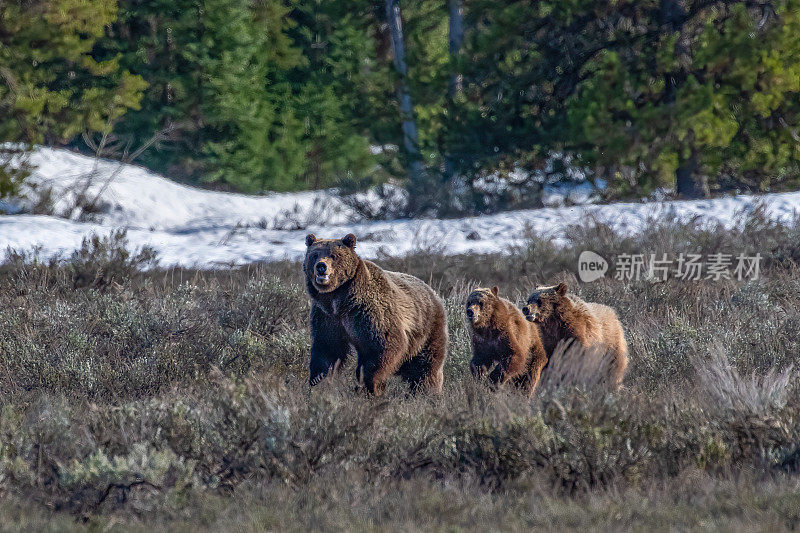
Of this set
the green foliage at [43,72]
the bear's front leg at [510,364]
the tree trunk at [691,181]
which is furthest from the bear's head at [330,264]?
the green foliage at [43,72]

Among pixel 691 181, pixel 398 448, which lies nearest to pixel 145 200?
pixel 691 181

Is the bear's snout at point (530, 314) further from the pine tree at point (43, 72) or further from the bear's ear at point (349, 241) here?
the pine tree at point (43, 72)

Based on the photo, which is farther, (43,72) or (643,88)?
(43,72)

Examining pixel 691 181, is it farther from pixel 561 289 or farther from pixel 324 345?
pixel 324 345

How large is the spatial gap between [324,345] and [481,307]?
3.51ft

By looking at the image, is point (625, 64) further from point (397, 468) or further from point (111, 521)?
point (111, 521)

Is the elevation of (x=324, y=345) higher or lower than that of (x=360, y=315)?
lower

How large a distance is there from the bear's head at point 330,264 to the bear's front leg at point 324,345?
311 mm

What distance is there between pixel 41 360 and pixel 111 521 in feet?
13.1

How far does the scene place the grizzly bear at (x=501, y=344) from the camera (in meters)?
6.57

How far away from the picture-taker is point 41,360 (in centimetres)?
796

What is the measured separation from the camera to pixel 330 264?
6254mm

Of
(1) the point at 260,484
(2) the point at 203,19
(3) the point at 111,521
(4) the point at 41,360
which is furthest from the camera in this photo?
(2) the point at 203,19

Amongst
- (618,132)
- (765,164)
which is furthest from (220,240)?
(765,164)
